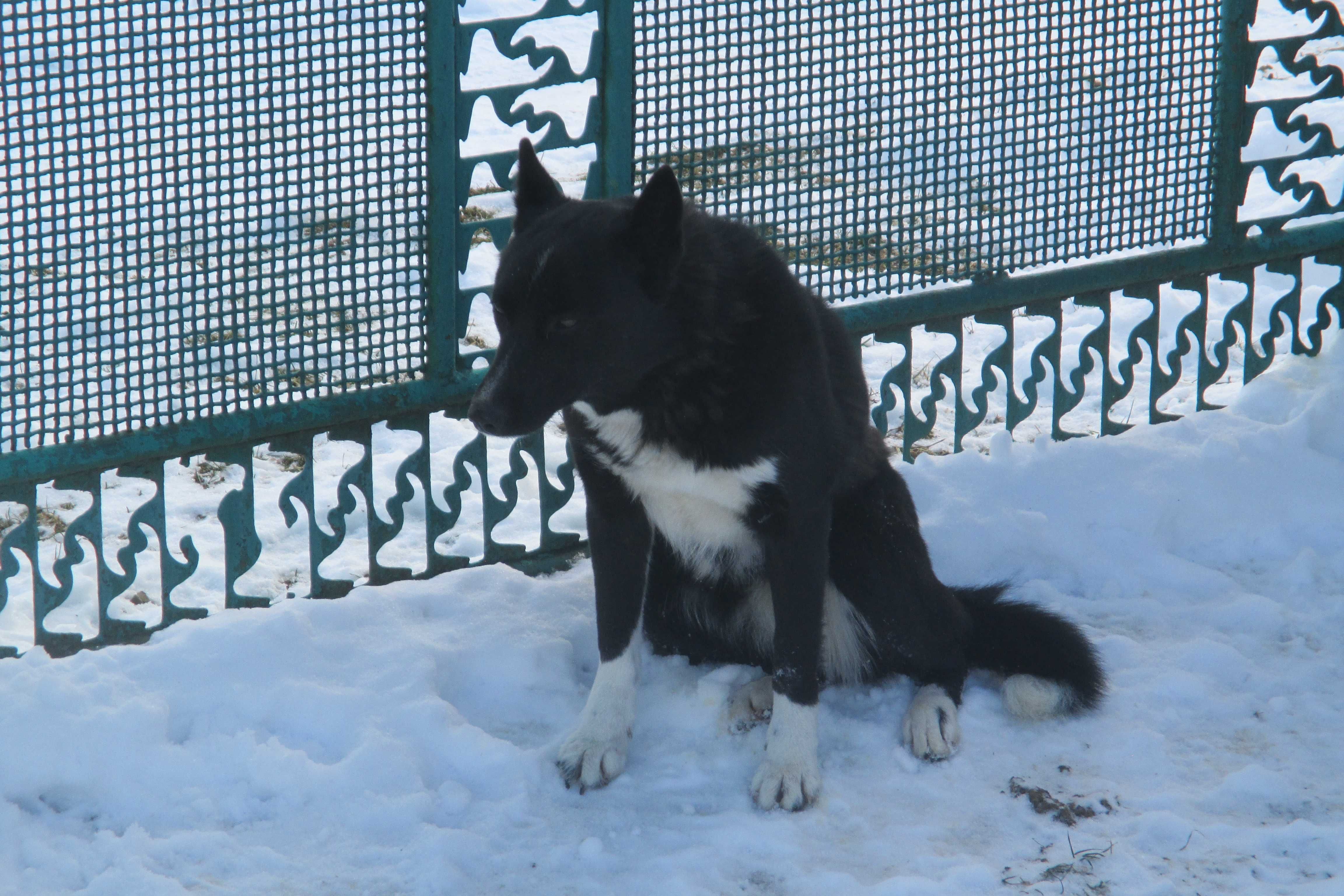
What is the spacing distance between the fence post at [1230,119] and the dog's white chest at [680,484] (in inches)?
88.7

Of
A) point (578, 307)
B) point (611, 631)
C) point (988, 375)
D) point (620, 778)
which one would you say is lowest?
point (620, 778)

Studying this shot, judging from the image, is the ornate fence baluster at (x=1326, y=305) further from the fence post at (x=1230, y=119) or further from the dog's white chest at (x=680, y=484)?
the dog's white chest at (x=680, y=484)

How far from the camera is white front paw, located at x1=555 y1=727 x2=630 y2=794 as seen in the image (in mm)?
2812

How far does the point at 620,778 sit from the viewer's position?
2857mm

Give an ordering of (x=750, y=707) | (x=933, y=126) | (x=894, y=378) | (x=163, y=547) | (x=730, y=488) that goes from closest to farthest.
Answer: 1. (x=730, y=488)
2. (x=750, y=707)
3. (x=163, y=547)
4. (x=933, y=126)
5. (x=894, y=378)

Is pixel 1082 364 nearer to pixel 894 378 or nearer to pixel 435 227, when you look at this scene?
pixel 894 378

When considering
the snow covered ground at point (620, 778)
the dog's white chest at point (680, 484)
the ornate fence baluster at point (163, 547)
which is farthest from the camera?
the ornate fence baluster at point (163, 547)

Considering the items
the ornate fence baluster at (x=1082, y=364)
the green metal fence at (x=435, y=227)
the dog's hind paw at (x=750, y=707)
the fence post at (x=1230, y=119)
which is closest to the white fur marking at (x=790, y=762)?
the dog's hind paw at (x=750, y=707)

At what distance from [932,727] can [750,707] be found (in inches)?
16.2

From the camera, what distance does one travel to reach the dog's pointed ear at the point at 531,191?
108 inches

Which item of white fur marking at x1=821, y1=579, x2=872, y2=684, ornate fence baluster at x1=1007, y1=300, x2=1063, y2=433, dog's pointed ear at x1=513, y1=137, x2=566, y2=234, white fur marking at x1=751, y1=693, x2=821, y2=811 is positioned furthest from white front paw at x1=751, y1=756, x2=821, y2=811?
ornate fence baluster at x1=1007, y1=300, x2=1063, y2=433

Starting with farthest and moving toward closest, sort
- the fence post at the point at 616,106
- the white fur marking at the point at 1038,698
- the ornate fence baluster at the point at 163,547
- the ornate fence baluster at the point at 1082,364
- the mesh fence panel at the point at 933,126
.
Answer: the ornate fence baluster at the point at 1082,364, the mesh fence panel at the point at 933,126, the fence post at the point at 616,106, the ornate fence baluster at the point at 163,547, the white fur marking at the point at 1038,698

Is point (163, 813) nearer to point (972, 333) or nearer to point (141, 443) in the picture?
point (141, 443)

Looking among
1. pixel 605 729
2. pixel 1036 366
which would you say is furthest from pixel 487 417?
pixel 1036 366
